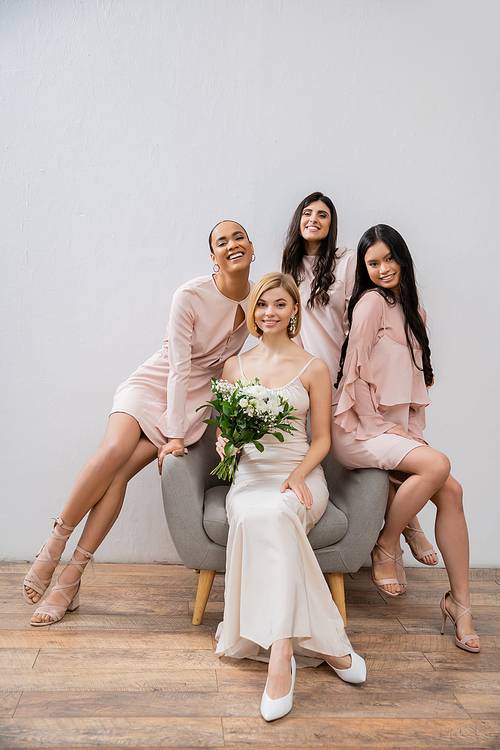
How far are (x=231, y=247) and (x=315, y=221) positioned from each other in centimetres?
52

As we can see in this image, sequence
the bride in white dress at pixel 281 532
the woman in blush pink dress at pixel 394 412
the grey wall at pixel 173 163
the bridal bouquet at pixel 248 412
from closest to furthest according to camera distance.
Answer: the bride in white dress at pixel 281 532 < the bridal bouquet at pixel 248 412 < the woman in blush pink dress at pixel 394 412 < the grey wall at pixel 173 163

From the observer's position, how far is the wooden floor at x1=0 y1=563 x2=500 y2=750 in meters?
1.91

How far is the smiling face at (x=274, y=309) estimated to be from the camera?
8.74 ft

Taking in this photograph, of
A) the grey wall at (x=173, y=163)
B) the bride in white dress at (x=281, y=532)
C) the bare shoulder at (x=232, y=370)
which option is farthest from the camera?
the grey wall at (x=173, y=163)

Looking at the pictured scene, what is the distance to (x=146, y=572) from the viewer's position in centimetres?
334

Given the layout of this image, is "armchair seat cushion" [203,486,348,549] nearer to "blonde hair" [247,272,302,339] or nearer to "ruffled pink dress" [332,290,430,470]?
"ruffled pink dress" [332,290,430,470]

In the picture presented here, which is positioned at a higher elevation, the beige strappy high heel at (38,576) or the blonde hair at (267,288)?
the blonde hair at (267,288)

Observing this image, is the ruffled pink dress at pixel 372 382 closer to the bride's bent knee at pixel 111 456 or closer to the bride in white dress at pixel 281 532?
the bride in white dress at pixel 281 532

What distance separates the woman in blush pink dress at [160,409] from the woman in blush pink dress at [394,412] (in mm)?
615

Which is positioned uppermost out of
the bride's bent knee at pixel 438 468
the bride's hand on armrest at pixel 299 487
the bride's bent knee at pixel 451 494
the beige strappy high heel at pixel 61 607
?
the bride's bent knee at pixel 438 468

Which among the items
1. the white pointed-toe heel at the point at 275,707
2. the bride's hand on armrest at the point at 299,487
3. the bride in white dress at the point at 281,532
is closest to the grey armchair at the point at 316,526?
the bride in white dress at the point at 281,532

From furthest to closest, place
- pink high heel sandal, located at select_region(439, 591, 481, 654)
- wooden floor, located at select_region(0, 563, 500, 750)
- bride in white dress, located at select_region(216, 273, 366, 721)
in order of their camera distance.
→ pink high heel sandal, located at select_region(439, 591, 481, 654) < bride in white dress, located at select_region(216, 273, 366, 721) < wooden floor, located at select_region(0, 563, 500, 750)

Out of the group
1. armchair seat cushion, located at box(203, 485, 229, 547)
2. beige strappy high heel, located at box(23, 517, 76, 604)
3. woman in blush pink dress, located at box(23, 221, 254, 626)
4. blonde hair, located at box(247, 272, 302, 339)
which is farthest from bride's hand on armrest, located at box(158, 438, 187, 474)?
blonde hair, located at box(247, 272, 302, 339)

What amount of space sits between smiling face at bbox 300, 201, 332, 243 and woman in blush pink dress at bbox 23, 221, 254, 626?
0.35 meters
